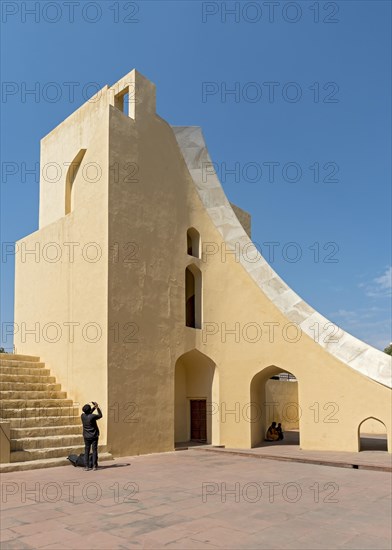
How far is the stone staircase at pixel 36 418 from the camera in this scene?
996 centimetres

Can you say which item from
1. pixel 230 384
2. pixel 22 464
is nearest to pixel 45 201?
pixel 230 384

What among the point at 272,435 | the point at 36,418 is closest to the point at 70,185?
the point at 36,418

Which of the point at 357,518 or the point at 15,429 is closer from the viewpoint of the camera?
Result: the point at 357,518

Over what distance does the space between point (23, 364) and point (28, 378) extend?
0.79 meters

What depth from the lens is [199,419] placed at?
1484 centimetres

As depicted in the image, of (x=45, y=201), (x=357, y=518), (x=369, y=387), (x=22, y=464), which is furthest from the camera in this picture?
(x=45, y=201)

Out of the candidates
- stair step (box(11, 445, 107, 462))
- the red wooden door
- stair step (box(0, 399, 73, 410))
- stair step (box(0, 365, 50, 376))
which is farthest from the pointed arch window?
stair step (box(11, 445, 107, 462))

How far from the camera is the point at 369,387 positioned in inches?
489

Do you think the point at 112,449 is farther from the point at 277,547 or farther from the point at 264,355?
the point at 277,547

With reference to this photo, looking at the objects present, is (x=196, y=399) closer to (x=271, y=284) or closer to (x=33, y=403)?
(x=271, y=284)

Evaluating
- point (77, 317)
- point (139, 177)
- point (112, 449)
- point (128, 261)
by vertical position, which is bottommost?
point (112, 449)

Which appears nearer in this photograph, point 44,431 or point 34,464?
point 34,464

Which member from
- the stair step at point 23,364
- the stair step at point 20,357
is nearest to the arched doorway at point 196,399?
the stair step at point 23,364

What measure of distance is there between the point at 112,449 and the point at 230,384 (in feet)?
13.1
